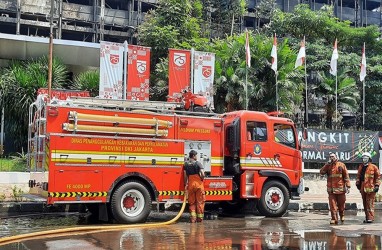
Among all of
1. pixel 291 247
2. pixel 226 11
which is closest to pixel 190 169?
pixel 291 247

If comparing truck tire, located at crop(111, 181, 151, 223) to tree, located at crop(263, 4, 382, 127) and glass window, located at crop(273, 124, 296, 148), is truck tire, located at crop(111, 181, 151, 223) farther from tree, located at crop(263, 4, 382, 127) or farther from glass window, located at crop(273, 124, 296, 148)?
tree, located at crop(263, 4, 382, 127)

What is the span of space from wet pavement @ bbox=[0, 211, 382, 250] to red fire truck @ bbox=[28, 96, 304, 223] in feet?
2.56

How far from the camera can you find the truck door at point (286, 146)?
42.5 feet

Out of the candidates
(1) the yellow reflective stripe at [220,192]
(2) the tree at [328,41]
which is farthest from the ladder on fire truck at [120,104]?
(2) the tree at [328,41]

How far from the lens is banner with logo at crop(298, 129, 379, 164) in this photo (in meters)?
20.0

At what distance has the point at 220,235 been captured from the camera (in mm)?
9258

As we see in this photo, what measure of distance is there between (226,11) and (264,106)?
835 inches

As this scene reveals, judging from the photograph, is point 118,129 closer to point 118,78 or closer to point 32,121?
point 32,121

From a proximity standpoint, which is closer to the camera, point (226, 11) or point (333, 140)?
point (333, 140)

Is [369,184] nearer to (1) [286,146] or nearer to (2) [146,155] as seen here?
(1) [286,146]

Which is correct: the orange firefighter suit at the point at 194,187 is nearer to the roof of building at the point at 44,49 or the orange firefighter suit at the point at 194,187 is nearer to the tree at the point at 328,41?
the roof of building at the point at 44,49

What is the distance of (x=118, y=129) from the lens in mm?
10680

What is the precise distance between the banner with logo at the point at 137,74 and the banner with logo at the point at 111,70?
0.39m

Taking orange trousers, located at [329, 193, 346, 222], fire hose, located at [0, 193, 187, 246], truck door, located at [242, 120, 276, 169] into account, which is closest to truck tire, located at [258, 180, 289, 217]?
truck door, located at [242, 120, 276, 169]
